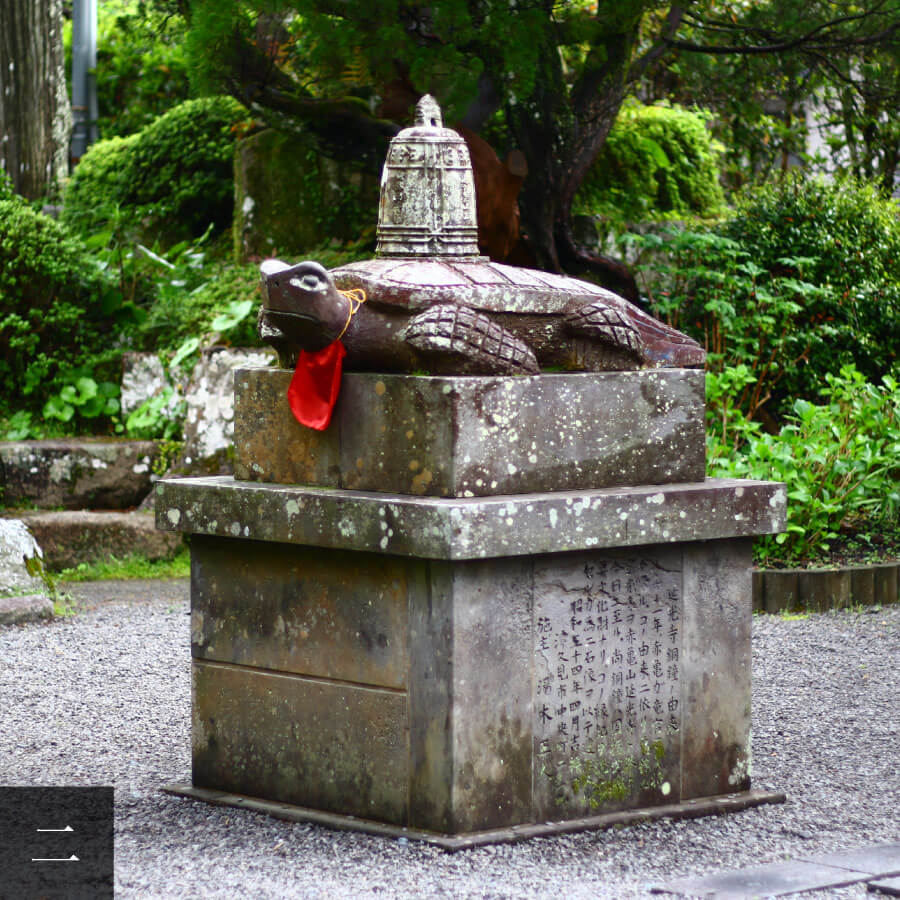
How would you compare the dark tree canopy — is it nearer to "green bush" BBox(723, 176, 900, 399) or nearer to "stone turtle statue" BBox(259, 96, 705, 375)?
"green bush" BBox(723, 176, 900, 399)

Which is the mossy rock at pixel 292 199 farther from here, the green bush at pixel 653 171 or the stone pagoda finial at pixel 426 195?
the stone pagoda finial at pixel 426 195

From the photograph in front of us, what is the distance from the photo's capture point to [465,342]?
378 cm

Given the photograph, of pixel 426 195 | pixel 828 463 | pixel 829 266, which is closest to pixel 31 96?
pixel 829 266

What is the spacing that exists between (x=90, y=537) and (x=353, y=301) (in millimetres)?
4768

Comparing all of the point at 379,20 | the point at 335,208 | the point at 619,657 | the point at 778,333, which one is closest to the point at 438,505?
the point at 619,657

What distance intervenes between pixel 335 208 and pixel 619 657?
20.6 ft

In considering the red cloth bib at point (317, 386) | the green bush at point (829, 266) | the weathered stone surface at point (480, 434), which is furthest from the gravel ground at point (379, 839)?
the green bush at point (829, 266)

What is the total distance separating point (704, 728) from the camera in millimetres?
4121

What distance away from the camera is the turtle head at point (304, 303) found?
3785 millimetres

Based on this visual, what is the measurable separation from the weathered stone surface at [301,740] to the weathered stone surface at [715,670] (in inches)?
33.3

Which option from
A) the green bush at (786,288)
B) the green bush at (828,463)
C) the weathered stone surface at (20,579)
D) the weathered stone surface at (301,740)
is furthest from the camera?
the green bush at (786,288)

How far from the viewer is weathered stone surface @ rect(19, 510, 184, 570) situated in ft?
27.1
